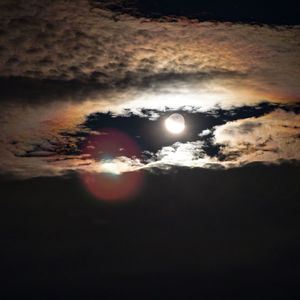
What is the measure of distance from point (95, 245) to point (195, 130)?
Result: 2436 centimetres

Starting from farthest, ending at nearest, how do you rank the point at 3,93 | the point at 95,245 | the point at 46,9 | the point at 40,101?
the point at 95,245
the point at 40,101
the point at 3,93
the point at 46,9

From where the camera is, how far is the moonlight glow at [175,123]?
3.51 m

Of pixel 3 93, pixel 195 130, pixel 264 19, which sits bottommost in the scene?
pixel 264 19

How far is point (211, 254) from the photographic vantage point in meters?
27.8

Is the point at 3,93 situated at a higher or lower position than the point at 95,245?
lower

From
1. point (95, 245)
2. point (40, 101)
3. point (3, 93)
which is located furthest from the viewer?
point (95, 245)

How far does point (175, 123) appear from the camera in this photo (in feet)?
11.7

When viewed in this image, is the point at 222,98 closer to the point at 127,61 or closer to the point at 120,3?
the point at 127,61

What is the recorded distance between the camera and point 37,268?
2823cm

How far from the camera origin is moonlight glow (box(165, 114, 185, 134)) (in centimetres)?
351

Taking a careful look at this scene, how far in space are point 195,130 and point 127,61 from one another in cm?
176

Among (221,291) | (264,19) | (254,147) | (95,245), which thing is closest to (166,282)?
(221,291)

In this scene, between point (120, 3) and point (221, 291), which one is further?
point (221, 291)

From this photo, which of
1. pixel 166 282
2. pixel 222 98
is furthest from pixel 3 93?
pixel 166 282
